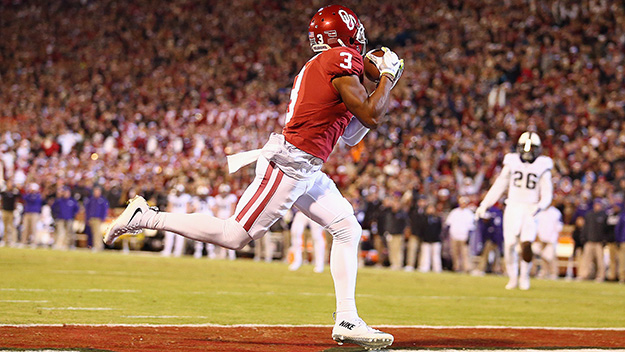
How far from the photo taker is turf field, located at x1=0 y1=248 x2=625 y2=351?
770 cm

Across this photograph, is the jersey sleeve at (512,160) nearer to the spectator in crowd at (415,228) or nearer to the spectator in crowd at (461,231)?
the spectator in crowd at (461,231)

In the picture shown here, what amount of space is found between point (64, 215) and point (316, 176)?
18.9 m

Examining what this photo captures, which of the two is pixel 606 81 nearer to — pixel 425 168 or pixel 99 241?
pixel 425 168

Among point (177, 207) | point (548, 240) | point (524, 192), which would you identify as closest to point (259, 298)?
point (524, 192)

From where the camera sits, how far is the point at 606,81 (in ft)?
76.3

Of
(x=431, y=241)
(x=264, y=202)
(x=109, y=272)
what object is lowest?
(x=109, y=272)

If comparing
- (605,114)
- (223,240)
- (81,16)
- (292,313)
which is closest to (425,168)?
(605,114)

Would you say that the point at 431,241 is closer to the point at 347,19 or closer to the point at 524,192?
the point at 524,192

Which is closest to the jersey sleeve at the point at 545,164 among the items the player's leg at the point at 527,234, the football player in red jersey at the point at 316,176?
the player's leg at the point at 527,234

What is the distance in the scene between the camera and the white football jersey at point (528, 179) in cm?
1302

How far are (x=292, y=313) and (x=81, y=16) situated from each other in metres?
31.5

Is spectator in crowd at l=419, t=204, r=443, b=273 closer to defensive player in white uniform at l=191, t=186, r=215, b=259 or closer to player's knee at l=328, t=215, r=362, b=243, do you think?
defensive player in white uniform at l=191, t=186, r=215, b=259

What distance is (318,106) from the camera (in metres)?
5.71

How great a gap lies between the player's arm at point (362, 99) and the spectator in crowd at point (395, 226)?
48.5 feet
